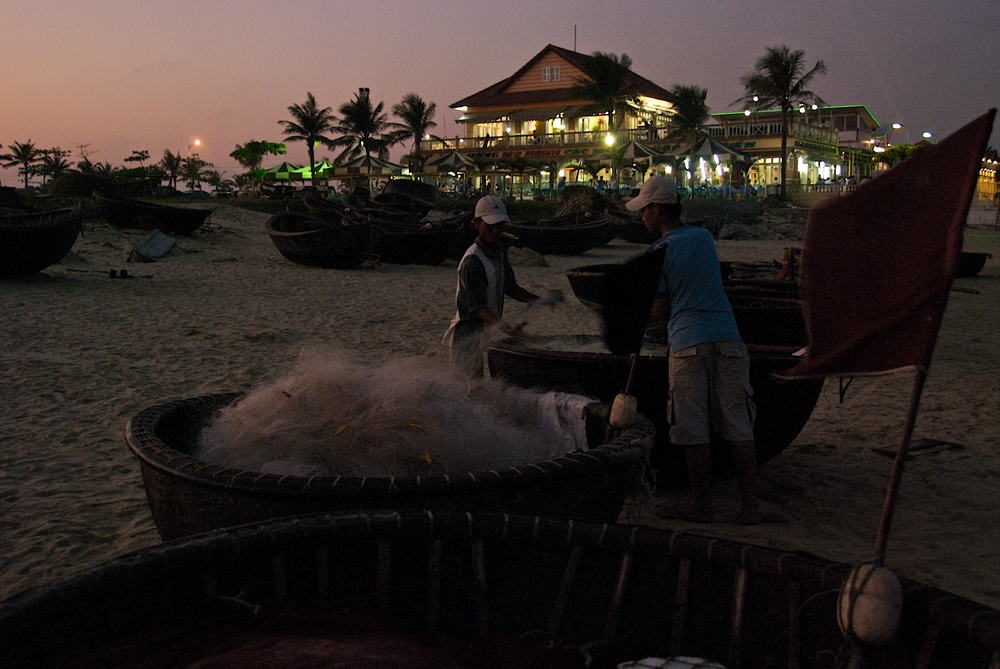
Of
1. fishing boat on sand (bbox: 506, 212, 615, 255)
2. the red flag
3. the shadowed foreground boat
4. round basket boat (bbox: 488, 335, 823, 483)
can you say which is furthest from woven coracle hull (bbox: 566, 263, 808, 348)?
fishing boat on sand (bbox: 506, 212, 615, 255)

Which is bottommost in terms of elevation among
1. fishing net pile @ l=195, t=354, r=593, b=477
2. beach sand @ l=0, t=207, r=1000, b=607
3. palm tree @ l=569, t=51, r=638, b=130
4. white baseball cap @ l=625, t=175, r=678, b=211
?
beach sand @ l=0, t=207, r=1000, b=607

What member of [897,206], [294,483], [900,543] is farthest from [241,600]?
[900,543]

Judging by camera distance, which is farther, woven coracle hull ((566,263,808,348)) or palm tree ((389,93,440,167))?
palm tree ((389,93,440,167))

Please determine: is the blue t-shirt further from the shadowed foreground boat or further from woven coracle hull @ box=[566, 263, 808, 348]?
the shadowed foreground boat

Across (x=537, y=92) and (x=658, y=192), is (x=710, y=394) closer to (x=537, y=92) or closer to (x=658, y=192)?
(x=658, y=192)

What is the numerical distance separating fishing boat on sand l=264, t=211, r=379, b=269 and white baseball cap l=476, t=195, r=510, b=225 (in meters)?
12.7

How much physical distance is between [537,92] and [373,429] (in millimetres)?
55756

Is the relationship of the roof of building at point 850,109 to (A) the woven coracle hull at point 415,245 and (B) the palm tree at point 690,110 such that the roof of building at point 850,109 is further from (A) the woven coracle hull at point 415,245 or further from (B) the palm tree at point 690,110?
(A) the woven coracle hull at point 415,245

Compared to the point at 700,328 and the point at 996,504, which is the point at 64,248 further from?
the point at 996,504

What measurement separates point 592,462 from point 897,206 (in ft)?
4.40

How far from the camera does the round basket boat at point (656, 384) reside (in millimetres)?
4234

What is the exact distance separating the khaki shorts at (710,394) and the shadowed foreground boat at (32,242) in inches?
478

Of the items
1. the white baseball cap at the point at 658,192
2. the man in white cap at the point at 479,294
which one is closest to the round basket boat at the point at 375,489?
the white baseball cap at the point at 658,192

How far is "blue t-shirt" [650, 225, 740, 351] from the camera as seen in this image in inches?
151
